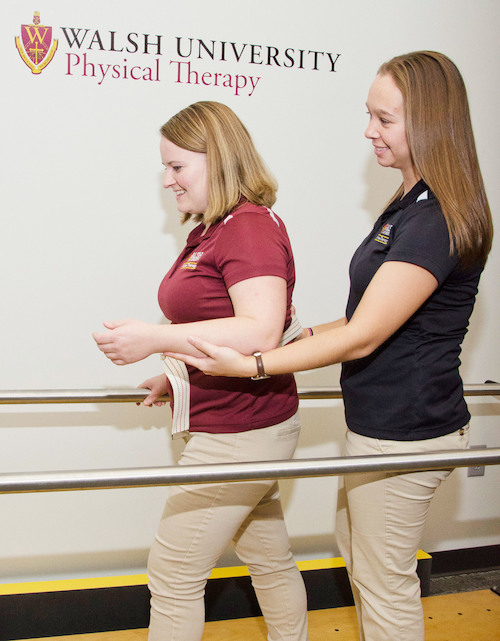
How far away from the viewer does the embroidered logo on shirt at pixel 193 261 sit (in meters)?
1.49

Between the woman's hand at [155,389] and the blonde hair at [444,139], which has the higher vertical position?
the blonde hair at [444,139]

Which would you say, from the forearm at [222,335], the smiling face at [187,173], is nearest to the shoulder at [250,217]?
the smiling face at [187,173]

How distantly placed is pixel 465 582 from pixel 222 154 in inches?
78.1

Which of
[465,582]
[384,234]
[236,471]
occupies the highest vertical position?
[384,234]

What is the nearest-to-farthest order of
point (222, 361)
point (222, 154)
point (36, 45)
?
1. point (222, 361)
2. point (222, 154)
3. point (36, 45)

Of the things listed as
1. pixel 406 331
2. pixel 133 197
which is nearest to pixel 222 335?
pixel 406 331

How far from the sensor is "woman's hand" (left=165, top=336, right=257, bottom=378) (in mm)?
1304

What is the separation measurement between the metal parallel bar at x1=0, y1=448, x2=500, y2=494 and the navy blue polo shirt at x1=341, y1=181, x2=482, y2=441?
138 mm

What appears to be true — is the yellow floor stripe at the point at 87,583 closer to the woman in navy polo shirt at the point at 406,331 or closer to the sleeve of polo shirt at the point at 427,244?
the woman in navy polo shirt at the point at 406,331

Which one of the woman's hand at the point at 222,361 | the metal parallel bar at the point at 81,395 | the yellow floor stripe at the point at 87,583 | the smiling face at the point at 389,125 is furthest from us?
the yellow floor stripe at the point at 87,583

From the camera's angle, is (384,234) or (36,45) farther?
(36,45)

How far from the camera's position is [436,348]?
1427 mm

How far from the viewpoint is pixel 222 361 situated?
1310 millimetres

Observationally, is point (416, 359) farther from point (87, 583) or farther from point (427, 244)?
point (87, 583)
